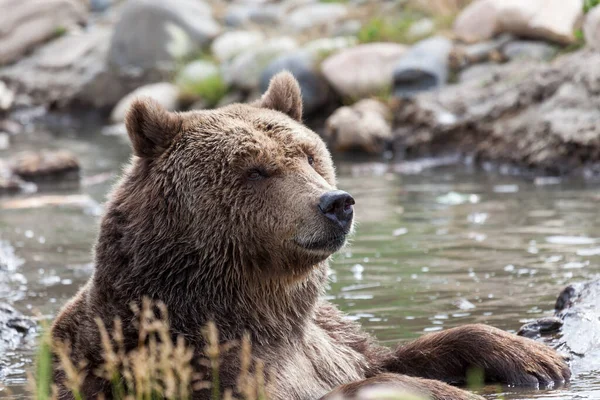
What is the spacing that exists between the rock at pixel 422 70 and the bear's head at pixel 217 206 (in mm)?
12666

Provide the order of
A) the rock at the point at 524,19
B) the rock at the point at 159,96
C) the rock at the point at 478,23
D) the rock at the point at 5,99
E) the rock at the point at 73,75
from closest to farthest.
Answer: the rock at the point at 524,19 → the rock at the point at 478,23 → the rock at the point at 159,96 → the rock at the point at 5,99 → the rock at the point at 73,75

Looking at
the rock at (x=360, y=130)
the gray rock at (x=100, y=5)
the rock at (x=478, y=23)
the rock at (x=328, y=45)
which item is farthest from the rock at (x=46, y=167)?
the gray rock at (x=100, y=5)

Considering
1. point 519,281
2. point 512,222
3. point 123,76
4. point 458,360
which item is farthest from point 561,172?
point 123,76

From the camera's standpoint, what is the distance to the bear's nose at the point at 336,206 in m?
4.77

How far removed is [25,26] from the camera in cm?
2917

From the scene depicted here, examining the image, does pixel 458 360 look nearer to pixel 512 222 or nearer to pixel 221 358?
pixel 221 358

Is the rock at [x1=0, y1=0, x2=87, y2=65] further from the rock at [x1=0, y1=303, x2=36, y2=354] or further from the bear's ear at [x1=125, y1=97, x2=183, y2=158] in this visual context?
the bear's ear at [x1=125, y1=97, x2=183, y2=158]

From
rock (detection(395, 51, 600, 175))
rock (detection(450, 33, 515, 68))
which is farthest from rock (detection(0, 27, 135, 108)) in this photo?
rock (detection(395, 51, 600, 175))

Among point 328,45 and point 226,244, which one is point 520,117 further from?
point 226,244

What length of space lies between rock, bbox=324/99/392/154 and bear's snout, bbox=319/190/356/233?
39.6 ft

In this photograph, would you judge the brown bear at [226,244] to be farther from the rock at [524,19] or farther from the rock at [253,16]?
the rock at [253,16]

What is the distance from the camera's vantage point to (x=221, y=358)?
15.9ft

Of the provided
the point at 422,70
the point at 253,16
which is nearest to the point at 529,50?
the point at 422,70

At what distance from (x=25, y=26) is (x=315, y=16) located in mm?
8700
